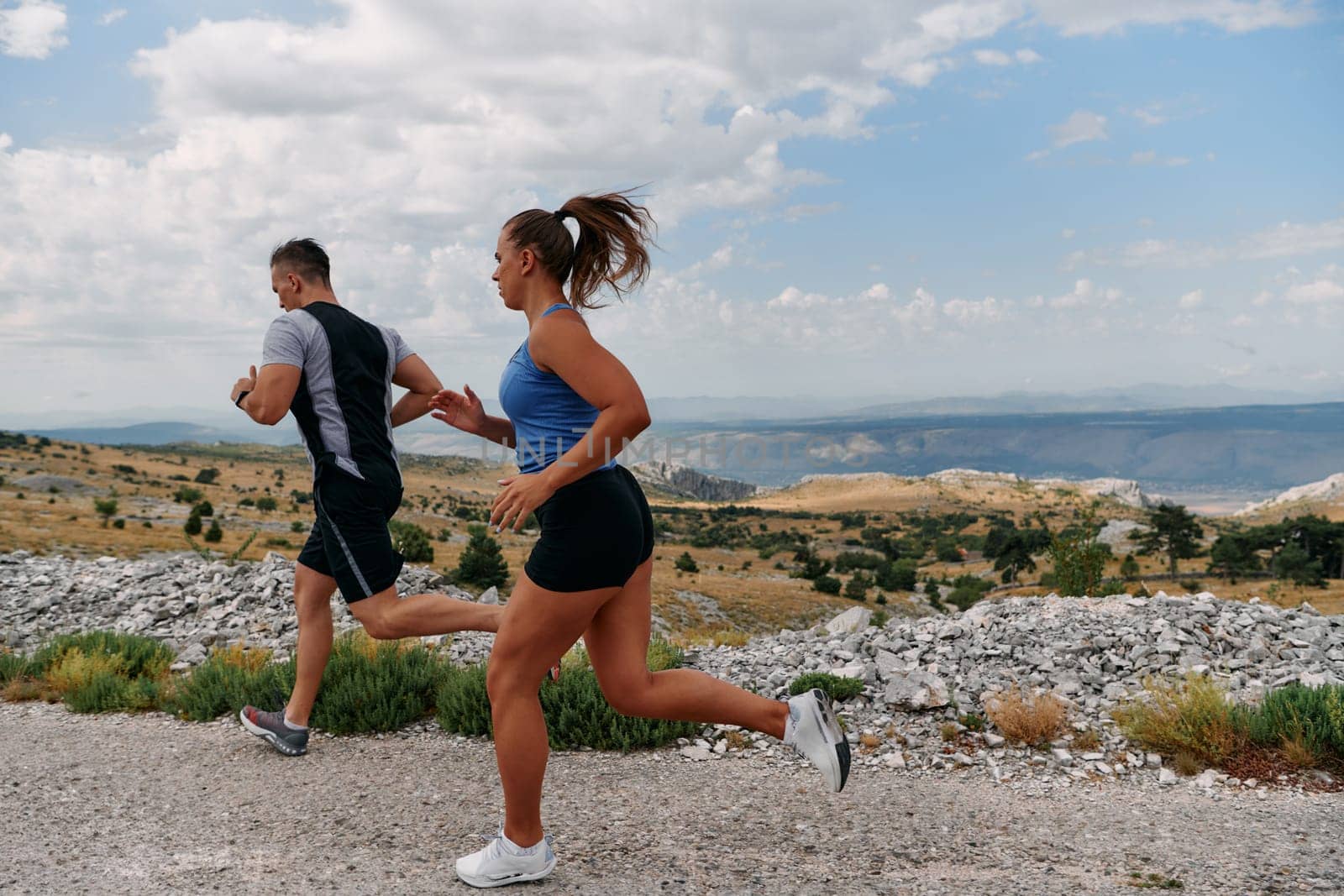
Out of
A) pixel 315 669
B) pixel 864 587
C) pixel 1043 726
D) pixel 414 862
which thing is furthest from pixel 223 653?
pixel 864 587

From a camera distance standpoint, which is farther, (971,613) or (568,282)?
(971,613)

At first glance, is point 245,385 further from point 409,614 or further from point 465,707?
point 465,707

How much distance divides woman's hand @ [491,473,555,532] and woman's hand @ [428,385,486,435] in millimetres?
1103

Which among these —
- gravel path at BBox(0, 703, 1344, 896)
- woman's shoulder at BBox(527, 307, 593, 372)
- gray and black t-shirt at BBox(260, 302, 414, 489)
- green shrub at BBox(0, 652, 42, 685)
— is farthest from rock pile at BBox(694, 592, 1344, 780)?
green shrub at BBox(0, 652, 42, 685)

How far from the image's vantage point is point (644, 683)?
3412 millimetres

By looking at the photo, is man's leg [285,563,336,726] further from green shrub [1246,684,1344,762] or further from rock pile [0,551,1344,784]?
green shrub [1246,684,1344,762]

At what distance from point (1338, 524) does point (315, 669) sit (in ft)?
232

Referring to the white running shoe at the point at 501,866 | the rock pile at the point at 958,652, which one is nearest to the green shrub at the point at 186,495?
the rock pile at the point at 958,652

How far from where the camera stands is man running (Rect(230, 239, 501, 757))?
14.0 ft

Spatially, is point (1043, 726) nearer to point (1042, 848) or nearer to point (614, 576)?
point (1042, 848)

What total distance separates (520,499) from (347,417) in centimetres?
190

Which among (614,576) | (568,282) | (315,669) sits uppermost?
(568,282)

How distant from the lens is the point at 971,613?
9250 mm

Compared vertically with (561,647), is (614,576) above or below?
above
